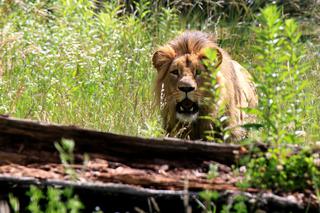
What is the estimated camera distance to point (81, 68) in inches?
311

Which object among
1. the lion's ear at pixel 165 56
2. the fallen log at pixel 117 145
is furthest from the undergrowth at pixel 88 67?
the fallen log at pixel 117 145

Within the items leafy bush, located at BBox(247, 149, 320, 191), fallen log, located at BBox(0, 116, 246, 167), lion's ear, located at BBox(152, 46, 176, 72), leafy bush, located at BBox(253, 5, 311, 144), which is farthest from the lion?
leafy bush, located at BBox(247, 149, 320, 191)

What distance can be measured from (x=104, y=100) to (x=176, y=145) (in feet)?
11.0

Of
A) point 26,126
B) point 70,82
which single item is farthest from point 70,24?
point 26,126

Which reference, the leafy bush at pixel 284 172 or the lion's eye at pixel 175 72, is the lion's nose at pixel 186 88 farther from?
the leafy bush at pixel 284 172

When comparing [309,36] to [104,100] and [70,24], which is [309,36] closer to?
[70,24]

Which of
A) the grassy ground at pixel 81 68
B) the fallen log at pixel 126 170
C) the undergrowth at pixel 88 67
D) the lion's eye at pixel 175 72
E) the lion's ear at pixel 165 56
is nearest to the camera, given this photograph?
the fallen log at pixel 126 170

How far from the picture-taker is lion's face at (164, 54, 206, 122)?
6906mm

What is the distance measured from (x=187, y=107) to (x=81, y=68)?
4.29 feet

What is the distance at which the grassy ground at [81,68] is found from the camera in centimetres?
687

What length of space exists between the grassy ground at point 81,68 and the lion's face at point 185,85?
0.72 ft

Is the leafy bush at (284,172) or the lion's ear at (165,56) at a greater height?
the lion's ear at (165,56)

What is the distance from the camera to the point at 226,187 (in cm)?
389

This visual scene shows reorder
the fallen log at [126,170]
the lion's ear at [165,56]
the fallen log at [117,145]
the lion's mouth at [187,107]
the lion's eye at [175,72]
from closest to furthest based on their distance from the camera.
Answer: the fallen log at [126,170] → the fallen log at [117,145] → the lion's mouth at [187,107] → the lion's eye at [175,72] → the lion's ear at [165,56]
